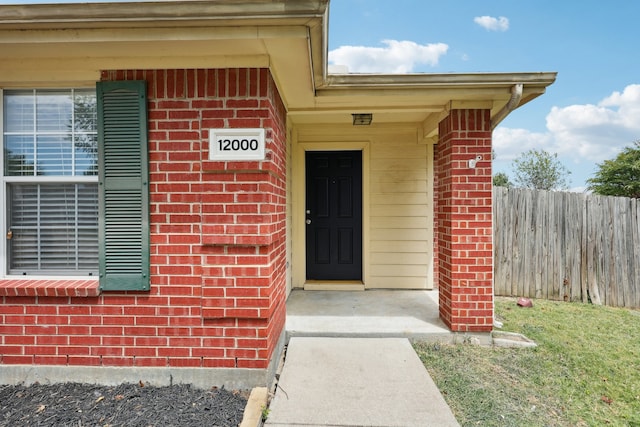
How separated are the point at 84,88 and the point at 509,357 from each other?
412 cm

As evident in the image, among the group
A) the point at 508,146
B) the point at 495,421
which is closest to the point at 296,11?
the point at 495,421

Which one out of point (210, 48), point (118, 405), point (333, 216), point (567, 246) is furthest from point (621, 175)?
point (118, 405)

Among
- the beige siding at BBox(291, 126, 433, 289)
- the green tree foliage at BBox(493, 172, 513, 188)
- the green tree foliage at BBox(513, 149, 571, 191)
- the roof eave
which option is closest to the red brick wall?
the roof eave

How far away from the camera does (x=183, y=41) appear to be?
1957mm

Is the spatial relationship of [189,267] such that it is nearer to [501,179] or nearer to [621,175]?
[621,175]

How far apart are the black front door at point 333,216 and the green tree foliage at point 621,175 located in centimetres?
1197

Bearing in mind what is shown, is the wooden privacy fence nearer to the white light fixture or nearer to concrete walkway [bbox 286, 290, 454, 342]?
concrete walkway [bbox 286, 290, 454, 342]

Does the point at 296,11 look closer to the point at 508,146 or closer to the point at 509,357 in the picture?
the point at 509,357

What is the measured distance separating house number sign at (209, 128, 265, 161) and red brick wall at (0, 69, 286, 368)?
5 cm

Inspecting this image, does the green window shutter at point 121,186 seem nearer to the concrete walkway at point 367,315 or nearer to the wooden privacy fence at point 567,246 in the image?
the concrete walkway at point 367,315

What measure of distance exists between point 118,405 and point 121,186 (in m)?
1.48

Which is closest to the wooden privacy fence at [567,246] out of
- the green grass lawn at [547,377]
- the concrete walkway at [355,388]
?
the green grass lawn at [547,377]

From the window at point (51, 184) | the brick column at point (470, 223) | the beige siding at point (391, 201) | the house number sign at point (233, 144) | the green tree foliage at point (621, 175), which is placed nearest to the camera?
the house number sign at point (233, 144)

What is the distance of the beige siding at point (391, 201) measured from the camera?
4.55 m
